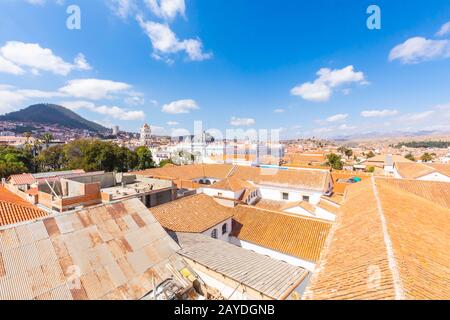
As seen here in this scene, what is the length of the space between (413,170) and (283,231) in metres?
30.3

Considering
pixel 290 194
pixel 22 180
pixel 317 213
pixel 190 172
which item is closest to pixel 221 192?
pixel 290 194

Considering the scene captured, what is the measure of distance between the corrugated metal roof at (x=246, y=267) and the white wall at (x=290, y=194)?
744 inches

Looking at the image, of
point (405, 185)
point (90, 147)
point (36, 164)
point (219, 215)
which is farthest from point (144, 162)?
point (405, 185)

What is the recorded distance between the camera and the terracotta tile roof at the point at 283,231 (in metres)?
14.5

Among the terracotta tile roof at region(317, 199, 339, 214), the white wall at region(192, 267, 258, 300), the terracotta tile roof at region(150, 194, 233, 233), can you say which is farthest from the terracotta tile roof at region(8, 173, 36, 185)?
the terracotta tile roof at region(317, 199, 339, 214)

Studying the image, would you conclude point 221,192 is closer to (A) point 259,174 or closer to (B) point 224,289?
(A) point 259,174

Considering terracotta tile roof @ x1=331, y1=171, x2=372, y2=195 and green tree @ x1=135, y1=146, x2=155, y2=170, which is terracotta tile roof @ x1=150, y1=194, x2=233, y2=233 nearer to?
terracotta tile roof @ x1=331, y1=171, x2=372, y2=195

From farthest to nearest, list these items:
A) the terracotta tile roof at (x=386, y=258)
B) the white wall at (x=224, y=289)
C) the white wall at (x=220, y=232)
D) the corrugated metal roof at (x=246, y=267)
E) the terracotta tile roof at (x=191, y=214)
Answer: the white wall at (x=220, y=232) → the terracotta tile roof at (x=191, y=214) → the white wall at (x=224, y=289) → the corrugated metal roof at (x=246, y=267) → the terracotta tile roof at (x=386, y=258)

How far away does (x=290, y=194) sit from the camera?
92.6 feet

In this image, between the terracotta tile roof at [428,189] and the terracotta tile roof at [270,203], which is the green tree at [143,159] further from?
the terracotta tile roof at [428,189]

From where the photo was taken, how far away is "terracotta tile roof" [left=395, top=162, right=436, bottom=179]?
29.1 meters

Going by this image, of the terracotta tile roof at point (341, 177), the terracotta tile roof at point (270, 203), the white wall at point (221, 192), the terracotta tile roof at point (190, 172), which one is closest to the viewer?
the white wall at point (221, 192)

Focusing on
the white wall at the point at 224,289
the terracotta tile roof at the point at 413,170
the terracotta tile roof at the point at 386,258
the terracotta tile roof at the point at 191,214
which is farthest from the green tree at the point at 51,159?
the terracotta tile roof at the point at 413,170
